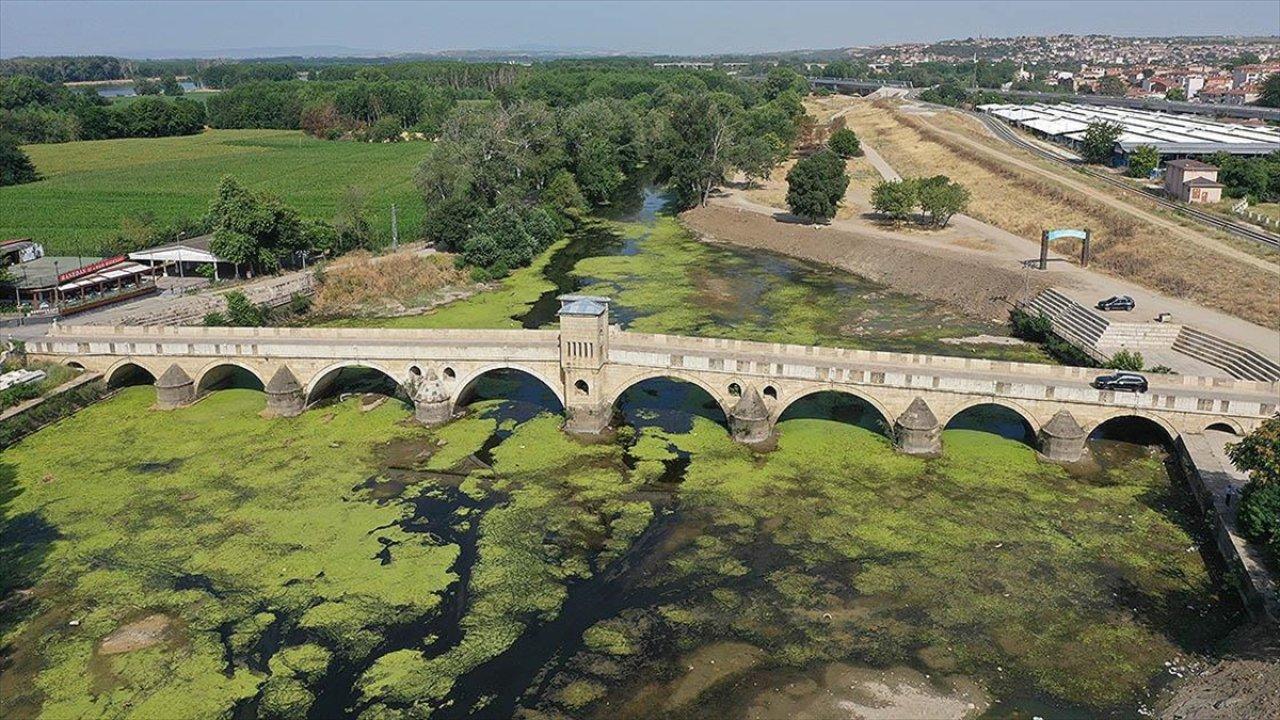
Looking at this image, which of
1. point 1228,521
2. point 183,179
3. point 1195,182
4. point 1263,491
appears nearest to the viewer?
point 1263,491

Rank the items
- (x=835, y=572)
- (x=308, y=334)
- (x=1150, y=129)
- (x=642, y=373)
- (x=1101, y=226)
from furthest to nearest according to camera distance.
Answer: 1. (x=1150, y=129)
2. (x=1101, y=226)
3. (x=308, y=334)
4. (x=642, y=373)
5. (x=835, y=572)

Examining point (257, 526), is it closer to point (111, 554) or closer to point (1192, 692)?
point (111, 554)

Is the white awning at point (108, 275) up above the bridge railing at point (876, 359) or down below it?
above

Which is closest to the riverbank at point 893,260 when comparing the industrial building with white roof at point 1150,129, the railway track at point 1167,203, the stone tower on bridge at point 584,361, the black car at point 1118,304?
the black car at point 1118,304

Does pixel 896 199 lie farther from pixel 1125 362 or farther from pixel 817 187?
pixel 1125 362

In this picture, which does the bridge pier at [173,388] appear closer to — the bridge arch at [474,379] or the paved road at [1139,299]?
the bridge arch at [474,379]

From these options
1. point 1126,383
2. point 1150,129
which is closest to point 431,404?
point 1126,383

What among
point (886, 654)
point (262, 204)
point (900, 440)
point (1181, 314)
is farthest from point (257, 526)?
point (1181, 314)
